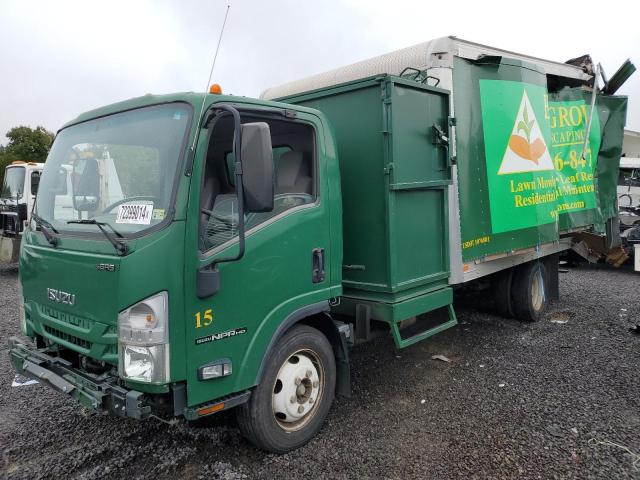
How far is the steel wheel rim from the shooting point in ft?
10.6

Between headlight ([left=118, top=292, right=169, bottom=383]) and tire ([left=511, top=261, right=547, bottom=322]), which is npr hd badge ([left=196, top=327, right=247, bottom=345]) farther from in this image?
tire ([left=511, top=261, right=547, bottom=322])

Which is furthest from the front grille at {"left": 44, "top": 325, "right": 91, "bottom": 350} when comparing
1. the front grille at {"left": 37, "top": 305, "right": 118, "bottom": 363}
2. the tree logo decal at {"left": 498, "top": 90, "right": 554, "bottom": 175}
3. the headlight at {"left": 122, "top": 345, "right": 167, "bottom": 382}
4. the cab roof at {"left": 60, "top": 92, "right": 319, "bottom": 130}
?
the tree logo decal at {"left": 498, "top": 90, "right": 554, "bottom": 175}

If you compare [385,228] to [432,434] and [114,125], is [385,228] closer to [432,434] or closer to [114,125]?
[432,434]

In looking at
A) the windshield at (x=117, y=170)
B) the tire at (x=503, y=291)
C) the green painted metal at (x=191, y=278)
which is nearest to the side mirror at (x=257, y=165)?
the green painted metal at (x=191, y=278)

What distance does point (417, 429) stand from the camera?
362cm

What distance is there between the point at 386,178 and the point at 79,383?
8.13 feet

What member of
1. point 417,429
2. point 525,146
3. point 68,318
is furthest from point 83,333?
point 525,146

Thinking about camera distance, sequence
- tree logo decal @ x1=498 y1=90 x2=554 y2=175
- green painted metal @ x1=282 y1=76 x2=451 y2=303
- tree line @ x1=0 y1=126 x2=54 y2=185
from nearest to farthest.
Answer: green painted metal @ x1=282 y1=76 x2=451 y2=303
tree logo decal @ x1=498 y1=90 x2=554 y2=175
tree line @ x1=0 y1=126 x2=54 y2=185

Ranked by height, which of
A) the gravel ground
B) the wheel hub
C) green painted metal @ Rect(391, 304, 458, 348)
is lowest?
the gravel ground

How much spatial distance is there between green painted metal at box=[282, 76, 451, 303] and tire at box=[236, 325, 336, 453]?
73 cm

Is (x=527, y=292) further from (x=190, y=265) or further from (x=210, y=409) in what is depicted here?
(x=190, y=265)

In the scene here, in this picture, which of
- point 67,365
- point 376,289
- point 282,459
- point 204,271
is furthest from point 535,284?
point 67,365

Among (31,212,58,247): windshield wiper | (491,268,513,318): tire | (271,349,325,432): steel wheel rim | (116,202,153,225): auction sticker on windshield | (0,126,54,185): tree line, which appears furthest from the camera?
(0,126,54,185): tree line

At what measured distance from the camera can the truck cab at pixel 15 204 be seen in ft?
31.2
